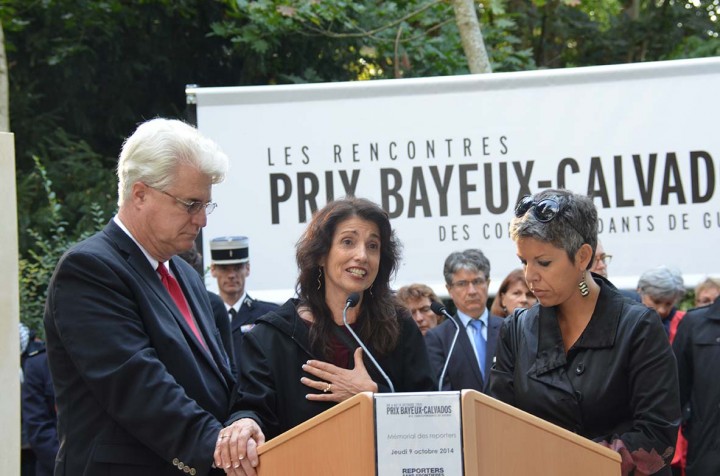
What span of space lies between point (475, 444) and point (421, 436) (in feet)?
0.44

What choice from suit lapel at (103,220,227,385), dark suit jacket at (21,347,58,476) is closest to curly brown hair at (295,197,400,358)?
suit lapel at (103,220,227,385)

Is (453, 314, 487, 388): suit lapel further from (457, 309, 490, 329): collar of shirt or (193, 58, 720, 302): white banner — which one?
(193, 58, 720, 302): white banner

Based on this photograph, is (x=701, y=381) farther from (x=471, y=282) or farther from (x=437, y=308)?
(x=437, y=308)

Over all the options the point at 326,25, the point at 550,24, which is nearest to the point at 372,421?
the point at 326,25

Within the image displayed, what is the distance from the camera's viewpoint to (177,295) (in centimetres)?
349

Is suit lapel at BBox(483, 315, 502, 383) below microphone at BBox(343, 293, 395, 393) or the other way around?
below

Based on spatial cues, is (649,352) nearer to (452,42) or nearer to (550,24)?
(452,42)

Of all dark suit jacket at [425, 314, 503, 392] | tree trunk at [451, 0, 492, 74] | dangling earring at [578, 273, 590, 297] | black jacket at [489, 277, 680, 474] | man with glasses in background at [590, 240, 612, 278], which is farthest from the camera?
tree trunk at [451, 0, 492, 74]

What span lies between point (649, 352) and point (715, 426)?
3053 mm

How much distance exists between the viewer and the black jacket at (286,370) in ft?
11.2

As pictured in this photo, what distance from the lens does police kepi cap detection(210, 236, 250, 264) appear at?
662 centimetres

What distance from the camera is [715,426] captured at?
5973 millimetres

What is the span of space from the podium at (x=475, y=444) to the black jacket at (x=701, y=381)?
11.3 feet

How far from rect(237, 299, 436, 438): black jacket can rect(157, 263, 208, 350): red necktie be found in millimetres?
185
